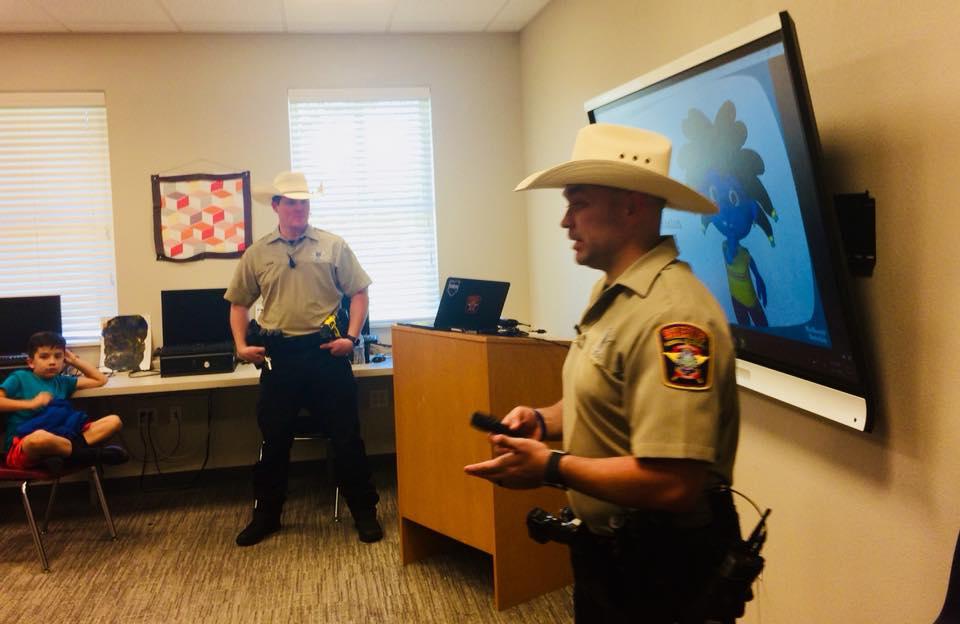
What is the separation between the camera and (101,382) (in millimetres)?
3803

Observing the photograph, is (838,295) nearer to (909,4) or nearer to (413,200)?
(909,4)

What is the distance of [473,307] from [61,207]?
2.95m

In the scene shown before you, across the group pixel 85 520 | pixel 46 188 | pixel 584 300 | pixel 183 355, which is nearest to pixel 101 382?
pixel 183 355

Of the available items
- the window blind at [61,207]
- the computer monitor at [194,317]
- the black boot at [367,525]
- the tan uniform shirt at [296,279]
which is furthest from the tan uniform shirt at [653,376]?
the window blind at [61,207]

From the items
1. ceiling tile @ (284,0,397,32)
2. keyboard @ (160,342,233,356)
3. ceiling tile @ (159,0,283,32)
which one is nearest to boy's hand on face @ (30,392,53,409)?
keyboard @ (160,342,233,356)

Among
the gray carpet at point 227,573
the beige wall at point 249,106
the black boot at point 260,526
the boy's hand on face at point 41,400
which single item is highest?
the beige wall at point 249,106

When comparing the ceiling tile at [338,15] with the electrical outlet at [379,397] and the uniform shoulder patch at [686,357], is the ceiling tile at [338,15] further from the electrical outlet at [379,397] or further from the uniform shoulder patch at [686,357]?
the uniform shoulder patch at [686,357]

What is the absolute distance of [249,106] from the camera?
446cm

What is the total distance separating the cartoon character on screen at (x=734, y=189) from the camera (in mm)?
1843

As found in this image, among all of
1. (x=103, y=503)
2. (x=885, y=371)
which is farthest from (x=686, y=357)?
(x=103, y=503)

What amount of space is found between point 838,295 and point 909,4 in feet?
2.06

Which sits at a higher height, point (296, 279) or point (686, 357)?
point (296, 279)

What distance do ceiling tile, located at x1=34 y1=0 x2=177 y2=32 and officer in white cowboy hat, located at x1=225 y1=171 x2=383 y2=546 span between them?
1271mm

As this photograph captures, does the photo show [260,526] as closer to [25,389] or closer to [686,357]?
[25,389]
